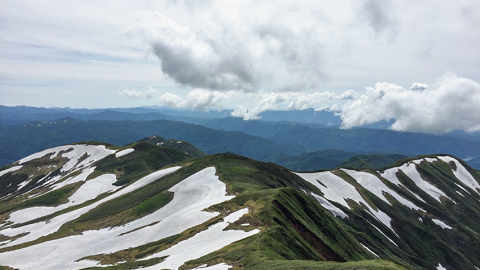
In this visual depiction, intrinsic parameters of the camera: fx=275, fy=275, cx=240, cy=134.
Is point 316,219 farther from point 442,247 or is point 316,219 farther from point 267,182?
point 442,247

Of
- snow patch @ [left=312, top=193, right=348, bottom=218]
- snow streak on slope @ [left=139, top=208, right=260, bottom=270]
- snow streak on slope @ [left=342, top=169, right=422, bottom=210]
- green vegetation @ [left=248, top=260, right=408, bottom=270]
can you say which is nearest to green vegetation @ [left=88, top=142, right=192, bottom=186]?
snow patch @ [left=312, top=193, right=348, bottom=218]

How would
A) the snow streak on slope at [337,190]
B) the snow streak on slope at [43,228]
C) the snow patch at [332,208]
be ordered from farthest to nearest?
the snow streak on slope at [337,190], the snow patch at [332,208], the snow streak on slope at [43,228]

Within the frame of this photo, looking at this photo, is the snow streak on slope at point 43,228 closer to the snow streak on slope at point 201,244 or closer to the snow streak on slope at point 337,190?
the snow streak on slope at point 201,244

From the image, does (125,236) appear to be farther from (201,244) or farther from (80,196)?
(80,196)

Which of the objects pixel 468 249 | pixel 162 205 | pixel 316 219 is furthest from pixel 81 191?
pixel 468 249

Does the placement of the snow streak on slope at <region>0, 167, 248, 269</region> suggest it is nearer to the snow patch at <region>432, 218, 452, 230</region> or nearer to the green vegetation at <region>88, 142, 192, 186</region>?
the green vegetation at <region>88, 142, 192, 186</region>

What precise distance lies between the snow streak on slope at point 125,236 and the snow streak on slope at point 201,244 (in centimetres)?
95

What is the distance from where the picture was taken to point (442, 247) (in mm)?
147875

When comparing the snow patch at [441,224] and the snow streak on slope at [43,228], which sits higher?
the snow streak on slope at [43,228]

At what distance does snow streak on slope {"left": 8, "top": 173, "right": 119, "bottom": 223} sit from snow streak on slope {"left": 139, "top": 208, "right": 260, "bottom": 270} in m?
98.5

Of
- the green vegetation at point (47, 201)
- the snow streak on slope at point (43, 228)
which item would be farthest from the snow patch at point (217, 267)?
the green vegetation at point (47, 201)

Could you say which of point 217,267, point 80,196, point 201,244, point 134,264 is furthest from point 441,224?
point 80,196

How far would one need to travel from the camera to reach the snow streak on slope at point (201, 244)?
46084mm

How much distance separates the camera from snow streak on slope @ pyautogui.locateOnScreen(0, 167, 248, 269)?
213 feet
